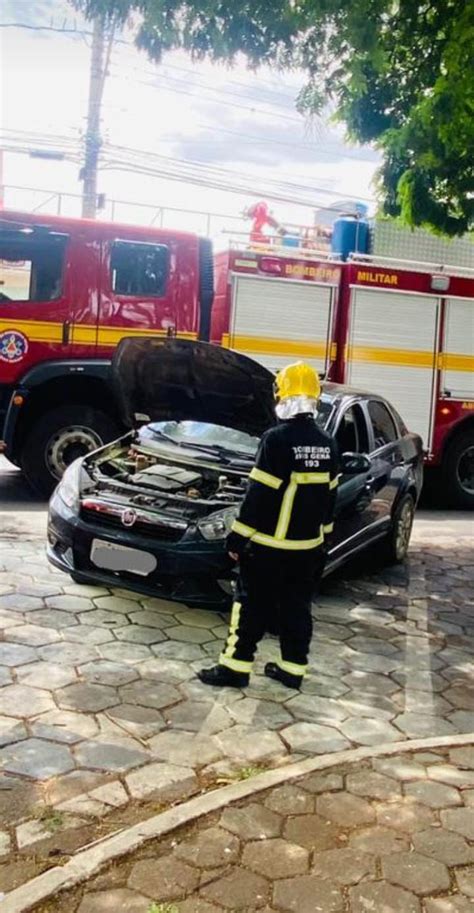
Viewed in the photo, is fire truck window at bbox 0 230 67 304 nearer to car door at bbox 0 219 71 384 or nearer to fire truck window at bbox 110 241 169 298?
car door at bbox 0 219 71 384

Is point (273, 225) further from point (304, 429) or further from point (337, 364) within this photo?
point (304, 429)

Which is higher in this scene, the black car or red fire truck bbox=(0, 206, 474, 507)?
red fire truck bbox=(0, 206, 474, 507)

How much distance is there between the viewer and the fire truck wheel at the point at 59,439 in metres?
8.05

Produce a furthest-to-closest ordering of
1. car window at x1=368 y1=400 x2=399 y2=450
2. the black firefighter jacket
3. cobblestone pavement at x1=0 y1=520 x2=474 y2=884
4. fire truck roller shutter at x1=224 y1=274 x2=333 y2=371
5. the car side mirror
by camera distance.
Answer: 1. fire truck roller shutter at x1=224 y1=274 x2=333 y2=371
2. car window at x1=368 y1=400 x2=399 y2=450
3. the car side mirror
4. the black firefighter jacket
5. cobblestone pavement at x1=0 y1=520 x2=474 y2=884

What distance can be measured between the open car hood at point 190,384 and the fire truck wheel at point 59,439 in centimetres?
173

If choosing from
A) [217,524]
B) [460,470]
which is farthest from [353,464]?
[460,470]

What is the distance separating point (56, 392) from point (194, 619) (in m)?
3.67

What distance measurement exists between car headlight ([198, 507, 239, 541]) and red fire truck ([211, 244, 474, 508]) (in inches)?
179

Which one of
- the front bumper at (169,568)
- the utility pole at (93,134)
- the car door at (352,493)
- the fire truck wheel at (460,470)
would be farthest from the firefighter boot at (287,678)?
the utility pole at (93,134)

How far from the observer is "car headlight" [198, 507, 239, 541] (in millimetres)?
4664

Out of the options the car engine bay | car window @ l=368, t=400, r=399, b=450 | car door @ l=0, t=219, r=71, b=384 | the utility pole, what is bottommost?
the car engine bay

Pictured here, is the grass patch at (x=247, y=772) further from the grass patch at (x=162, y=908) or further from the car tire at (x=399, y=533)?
the car tire at (x=399, y=533)

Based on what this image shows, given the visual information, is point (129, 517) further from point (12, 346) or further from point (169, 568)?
point (12, 346)

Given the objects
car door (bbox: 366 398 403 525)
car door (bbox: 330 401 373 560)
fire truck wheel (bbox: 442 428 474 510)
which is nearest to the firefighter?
car door (bbox: 330 401 373 560)
